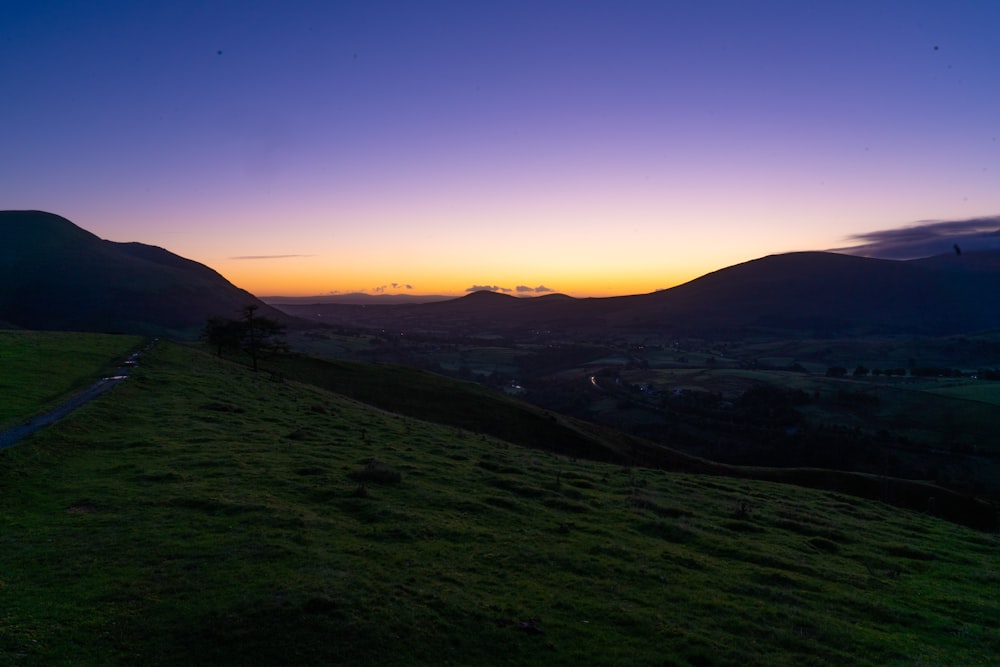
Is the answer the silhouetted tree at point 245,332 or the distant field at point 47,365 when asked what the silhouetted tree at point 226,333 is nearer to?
the silhouetted tree at point 245,332

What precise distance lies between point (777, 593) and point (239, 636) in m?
15.2

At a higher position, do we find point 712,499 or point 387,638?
point 387,638

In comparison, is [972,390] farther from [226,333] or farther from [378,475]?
[378,475]

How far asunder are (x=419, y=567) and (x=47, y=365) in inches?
1899

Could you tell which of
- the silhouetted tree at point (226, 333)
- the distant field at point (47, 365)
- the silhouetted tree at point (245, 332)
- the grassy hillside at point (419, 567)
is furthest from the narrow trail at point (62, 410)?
the silhouetted tree at point (226, 333)

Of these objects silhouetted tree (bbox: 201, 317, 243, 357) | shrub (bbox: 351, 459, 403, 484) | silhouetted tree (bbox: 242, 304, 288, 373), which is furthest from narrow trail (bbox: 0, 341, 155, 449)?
silhouetted tree (bbox: 201, 317, 243, 357)

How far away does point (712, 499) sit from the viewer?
31.0 meters

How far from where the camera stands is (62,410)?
31.7 m

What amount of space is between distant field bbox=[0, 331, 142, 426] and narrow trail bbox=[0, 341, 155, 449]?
3.12 ft

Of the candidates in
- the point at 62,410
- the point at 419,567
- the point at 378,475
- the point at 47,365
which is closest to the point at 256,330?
the point at 47,365

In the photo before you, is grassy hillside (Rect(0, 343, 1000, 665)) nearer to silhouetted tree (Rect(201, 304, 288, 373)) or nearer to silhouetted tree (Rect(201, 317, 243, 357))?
silhouetted tree (Rect(201, 304, 288, 373))

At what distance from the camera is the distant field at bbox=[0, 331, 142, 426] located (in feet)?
112

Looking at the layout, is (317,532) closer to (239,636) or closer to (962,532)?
(239,636)

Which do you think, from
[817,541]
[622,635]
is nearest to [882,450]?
[817,541]
